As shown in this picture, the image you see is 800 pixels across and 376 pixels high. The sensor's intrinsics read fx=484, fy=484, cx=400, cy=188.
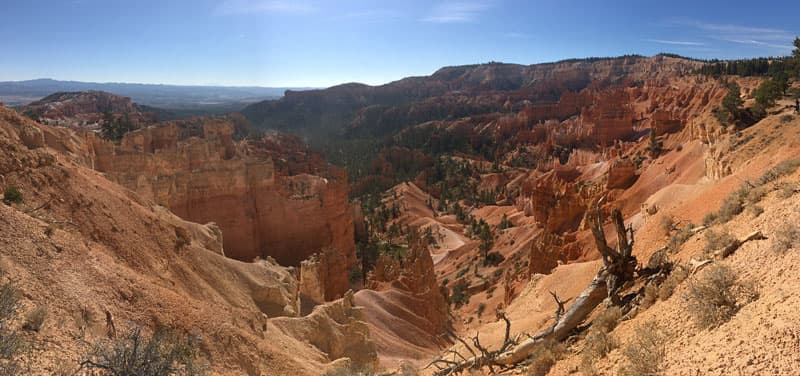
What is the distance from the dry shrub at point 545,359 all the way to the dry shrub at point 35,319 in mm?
7470

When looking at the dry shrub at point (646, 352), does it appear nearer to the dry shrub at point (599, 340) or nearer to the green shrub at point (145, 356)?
the dry shrub at point (599, 340)

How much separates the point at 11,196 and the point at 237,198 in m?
19.4

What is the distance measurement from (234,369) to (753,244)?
937 centimetres

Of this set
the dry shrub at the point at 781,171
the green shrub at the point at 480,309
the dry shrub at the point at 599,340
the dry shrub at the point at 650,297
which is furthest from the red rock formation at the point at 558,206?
the dry shrub at the point at 599,340

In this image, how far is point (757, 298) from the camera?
623 centimetres

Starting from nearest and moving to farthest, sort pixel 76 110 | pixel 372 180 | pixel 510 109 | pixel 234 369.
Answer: pixel 234 369 < pixel 372 180 < pixel 76 110 < pixel 510 109

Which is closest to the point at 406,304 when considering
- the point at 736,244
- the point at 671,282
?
the point at 671,282

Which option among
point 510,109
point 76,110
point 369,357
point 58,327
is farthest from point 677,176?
point 510,109

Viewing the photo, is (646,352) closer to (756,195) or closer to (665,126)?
(756,195)

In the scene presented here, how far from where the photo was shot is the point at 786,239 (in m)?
6.94

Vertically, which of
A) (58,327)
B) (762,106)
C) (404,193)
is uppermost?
(762,106)

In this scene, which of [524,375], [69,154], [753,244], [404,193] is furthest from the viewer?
[404,193]

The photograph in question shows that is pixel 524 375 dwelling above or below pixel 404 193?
above

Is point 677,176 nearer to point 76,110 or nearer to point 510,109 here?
point 76,110
